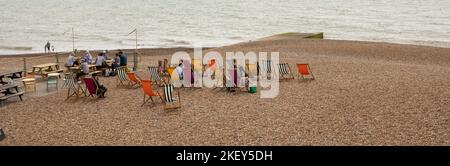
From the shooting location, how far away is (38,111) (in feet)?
33.0

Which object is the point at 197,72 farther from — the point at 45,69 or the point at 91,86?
the point at 45,69

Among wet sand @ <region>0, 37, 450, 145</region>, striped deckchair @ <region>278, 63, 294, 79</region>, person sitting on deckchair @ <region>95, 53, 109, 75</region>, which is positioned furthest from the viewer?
person sitting on deckchair @ <region>95, 53, 109, 75</region>

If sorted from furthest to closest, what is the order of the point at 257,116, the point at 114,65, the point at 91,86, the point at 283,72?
the point at 114,65, the point at 283,72, the point at 91,86, the point at 257,116

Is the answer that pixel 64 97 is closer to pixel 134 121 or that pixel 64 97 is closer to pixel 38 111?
pixel 38 111

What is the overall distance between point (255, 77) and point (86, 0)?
331 ft

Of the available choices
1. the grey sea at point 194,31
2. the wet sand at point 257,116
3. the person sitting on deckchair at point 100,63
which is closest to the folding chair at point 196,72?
the wet sand at point 257,116

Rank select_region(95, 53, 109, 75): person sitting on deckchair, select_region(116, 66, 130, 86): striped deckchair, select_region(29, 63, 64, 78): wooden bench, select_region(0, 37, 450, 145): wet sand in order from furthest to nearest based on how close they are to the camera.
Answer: select_region(95, 53, 109, 75): person sitting on deckchair < select_region(29, 63, 64, 78): wooden bench < select_region(116, 66, 130, 86): striped deckchair < select_region(0, 37, 450, 145): wet sand

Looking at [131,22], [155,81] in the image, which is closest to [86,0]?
[131,22]

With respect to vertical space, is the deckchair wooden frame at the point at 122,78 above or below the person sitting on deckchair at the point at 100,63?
below

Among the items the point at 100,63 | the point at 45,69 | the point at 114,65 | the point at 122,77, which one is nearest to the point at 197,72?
the point at 122,77

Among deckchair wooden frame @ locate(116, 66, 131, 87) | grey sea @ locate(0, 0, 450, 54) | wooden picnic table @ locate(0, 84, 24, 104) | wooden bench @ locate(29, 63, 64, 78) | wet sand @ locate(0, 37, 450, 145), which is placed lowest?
wet sand @ locate(0, 37, 450, 145)

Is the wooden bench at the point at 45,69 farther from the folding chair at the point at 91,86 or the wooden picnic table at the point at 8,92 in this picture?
the folding chair at the point at 91,86

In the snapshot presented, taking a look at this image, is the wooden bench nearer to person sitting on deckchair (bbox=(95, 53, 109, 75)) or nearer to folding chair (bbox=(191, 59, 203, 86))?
person sitting on deckchair (bbox=(95, 53, 109, 75))

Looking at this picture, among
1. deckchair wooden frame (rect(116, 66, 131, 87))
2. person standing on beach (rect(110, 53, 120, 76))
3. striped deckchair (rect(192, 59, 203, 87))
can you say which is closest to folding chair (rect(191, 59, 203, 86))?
striped deckchair (rect(192, 59, 203, 87))
